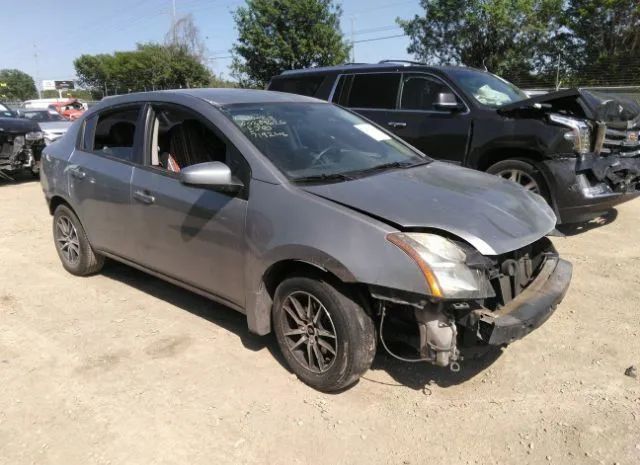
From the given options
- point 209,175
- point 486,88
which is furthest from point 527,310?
point 486,88

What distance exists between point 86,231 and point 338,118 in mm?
2426

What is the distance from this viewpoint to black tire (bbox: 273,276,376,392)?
9.70 ft

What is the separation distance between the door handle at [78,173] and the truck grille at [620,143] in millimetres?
5124

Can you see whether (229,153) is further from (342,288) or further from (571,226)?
(571,226)

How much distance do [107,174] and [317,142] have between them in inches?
69.9

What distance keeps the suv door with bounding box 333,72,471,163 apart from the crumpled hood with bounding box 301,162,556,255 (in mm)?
2860

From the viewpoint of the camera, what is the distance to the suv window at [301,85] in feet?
25.6

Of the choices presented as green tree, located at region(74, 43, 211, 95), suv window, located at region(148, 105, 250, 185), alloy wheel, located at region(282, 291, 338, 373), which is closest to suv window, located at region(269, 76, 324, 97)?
suv window, located at region(148, 105, 250, 185)

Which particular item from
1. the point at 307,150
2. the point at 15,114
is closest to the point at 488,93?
the point at 307,150

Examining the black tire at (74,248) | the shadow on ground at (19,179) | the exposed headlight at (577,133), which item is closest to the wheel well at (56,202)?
the black tire at (74,248)

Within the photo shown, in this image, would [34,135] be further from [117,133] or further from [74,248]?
[117,133]

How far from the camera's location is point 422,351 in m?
2.86

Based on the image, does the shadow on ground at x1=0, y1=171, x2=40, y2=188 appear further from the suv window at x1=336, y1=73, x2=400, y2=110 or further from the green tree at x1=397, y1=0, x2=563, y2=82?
the green tree at x1=397, y1=0, x2=563, y2=82

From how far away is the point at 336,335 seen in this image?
3.02 metres
